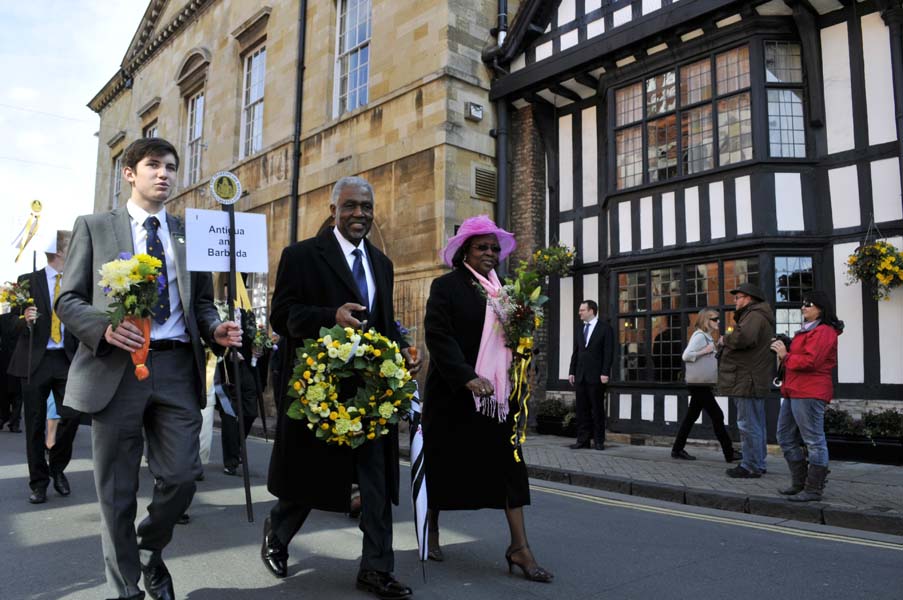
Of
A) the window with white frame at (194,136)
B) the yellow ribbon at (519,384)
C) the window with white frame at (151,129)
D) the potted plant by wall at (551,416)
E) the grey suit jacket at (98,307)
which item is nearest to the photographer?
the grey suit jacket at (98,307)

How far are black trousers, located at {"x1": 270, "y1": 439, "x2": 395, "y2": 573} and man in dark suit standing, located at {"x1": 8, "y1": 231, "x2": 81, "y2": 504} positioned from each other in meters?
2.95

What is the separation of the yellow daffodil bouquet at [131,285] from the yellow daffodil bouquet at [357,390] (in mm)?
789

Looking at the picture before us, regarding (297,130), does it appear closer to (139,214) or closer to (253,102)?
(253,102)

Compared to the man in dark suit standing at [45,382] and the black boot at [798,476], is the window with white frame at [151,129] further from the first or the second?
the black boot at [798,476]

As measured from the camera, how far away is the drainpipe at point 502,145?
→ 531 inches

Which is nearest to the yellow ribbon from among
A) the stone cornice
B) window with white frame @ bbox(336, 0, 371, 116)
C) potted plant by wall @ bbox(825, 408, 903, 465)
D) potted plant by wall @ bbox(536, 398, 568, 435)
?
potted plant by wall @ bbox(825, 408, 903, 465)

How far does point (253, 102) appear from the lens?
64.4ft

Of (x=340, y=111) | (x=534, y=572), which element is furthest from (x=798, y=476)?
(x=340, y=111)

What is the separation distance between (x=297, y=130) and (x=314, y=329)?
46.3 feet

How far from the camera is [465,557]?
4492 millimetres

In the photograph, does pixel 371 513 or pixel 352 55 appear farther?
pixel 352 55

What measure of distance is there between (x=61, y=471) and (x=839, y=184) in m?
10.1

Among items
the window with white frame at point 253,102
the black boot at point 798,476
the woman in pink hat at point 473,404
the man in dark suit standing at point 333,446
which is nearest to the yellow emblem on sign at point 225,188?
the man in dark suit standing at point 333,446

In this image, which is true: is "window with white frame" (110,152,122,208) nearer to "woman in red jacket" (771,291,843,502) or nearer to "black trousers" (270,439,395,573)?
"woman in red jacket" (771,291,843,502)
